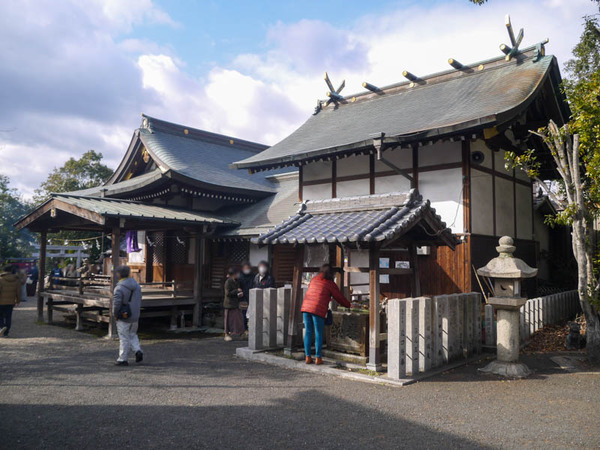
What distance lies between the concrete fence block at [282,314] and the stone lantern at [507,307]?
3592 mm

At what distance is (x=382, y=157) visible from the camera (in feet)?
31.9

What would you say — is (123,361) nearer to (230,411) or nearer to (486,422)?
(230,411)

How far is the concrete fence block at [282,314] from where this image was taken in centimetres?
875

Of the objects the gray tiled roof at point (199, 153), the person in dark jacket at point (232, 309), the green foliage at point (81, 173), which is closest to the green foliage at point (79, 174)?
the green foliage at point (81, 173)

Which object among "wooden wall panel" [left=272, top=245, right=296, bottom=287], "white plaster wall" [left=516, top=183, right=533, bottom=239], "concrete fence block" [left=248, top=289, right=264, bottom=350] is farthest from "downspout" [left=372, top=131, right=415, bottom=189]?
"wooden wall panel" [left=272, top=245, right=296, bottom=287]

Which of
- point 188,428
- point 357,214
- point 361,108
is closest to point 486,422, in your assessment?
point 188,428

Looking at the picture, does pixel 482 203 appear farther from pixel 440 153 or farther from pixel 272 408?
pixel 272 408

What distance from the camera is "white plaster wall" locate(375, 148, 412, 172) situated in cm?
1077

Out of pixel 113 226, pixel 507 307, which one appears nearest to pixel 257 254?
pixel 113 226

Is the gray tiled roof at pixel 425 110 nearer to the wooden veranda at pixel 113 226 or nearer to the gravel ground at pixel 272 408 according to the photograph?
the wooden veranda at pixel 113 226

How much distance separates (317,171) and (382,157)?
2961 mm

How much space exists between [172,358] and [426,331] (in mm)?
4678

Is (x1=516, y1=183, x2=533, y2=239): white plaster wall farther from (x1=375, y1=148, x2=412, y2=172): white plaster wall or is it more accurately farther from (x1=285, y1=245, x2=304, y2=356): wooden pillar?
(x1=285, y1=245, x2=304, y2=356): wooden pillar

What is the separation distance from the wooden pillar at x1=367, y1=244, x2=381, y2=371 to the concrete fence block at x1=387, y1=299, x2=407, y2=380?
0.44 meters
